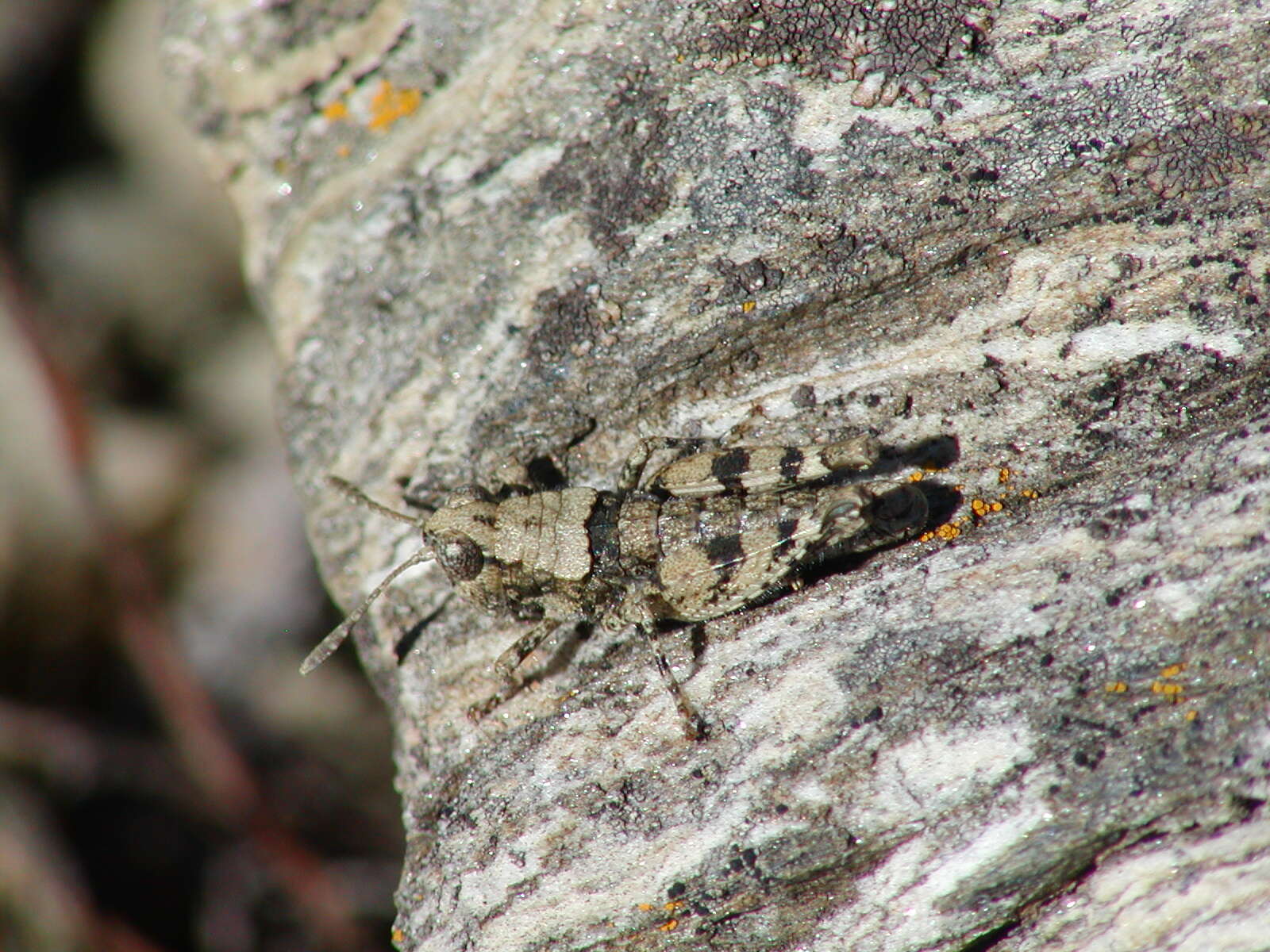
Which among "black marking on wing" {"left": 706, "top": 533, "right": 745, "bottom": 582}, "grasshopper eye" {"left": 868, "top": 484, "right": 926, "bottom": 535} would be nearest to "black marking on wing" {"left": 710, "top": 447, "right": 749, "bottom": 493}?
"black marking on wing" {"left": 706, "top": 533, "right": 745, "bottom": 582}

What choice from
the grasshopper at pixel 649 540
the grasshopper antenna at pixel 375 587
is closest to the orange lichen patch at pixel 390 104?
the grasshopper antenna at pixel 375 587

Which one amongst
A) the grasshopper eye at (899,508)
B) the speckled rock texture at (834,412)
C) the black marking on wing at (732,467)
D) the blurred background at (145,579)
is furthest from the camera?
the blurred background at (145,579)

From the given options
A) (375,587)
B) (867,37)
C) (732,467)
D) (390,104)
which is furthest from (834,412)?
(390,104)

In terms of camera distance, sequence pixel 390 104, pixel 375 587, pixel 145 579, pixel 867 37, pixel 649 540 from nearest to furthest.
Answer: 1. pixel 867 37
2. pixel 649 540
3. pixel 375 587
4. pixel 390 104
5. pixel 145 579

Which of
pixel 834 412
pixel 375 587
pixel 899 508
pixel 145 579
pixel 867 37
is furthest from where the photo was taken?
pixel 145 579

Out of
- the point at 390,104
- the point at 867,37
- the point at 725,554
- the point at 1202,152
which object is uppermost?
the point at 390,104

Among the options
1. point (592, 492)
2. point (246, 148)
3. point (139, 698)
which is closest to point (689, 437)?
point (592, 492)

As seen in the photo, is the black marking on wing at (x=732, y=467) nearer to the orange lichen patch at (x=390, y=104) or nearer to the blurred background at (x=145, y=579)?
the orange lichen patch at (x=390, y=104)

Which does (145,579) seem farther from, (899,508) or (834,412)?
(899,508)
